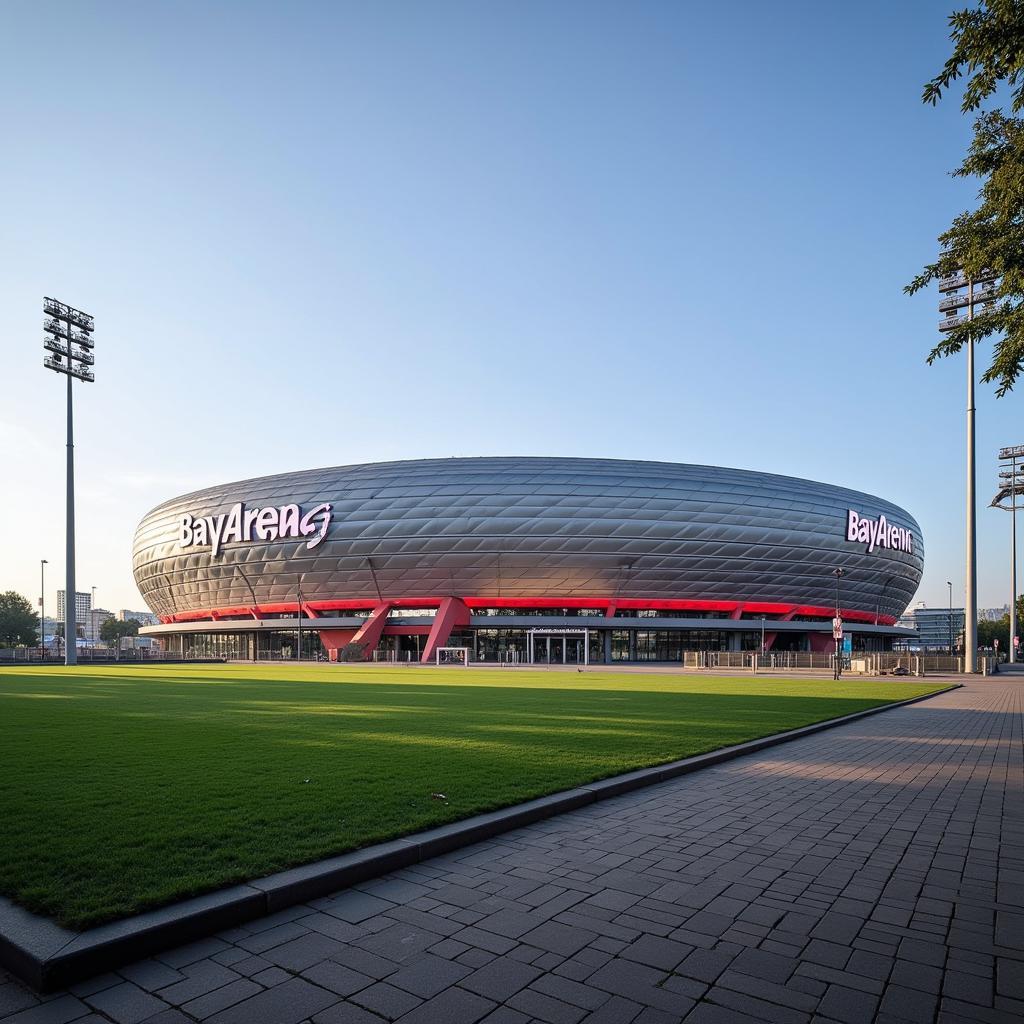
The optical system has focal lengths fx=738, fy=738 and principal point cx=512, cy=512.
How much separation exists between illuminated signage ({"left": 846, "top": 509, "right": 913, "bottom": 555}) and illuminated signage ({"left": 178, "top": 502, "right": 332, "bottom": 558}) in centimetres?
5625

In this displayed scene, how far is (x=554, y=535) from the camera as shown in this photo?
7238 cm

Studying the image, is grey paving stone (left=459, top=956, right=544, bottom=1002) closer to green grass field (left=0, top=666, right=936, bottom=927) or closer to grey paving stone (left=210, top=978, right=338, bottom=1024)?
grey paving stone (left=210, top=978, right=338, bottom=1024)

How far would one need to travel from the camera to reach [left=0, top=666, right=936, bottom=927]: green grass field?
17.5ft

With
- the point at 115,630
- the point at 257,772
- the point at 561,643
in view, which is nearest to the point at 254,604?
the point at 561,643

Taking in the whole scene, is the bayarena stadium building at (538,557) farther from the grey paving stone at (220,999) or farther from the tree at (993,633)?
the tree at (993,633)

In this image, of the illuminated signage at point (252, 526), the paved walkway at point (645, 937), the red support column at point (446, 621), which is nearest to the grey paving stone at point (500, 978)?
the paved walkway at point (645, 937)

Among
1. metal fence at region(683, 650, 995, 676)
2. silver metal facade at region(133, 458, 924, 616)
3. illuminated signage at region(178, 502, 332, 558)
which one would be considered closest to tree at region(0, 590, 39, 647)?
illuminated signage at region(178, 502, 332, 558)

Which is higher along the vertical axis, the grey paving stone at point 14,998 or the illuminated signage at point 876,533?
the illuminated signage at point 876,533

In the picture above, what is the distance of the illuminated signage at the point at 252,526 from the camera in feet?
249

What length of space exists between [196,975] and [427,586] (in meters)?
71.4

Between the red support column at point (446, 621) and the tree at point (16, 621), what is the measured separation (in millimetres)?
92431

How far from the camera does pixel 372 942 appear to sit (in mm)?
4539

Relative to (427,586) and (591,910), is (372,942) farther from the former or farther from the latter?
(427,586)

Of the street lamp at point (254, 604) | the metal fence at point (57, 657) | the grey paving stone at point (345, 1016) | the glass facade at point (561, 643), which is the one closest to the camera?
the grey paving stone at point (345, 1016)
